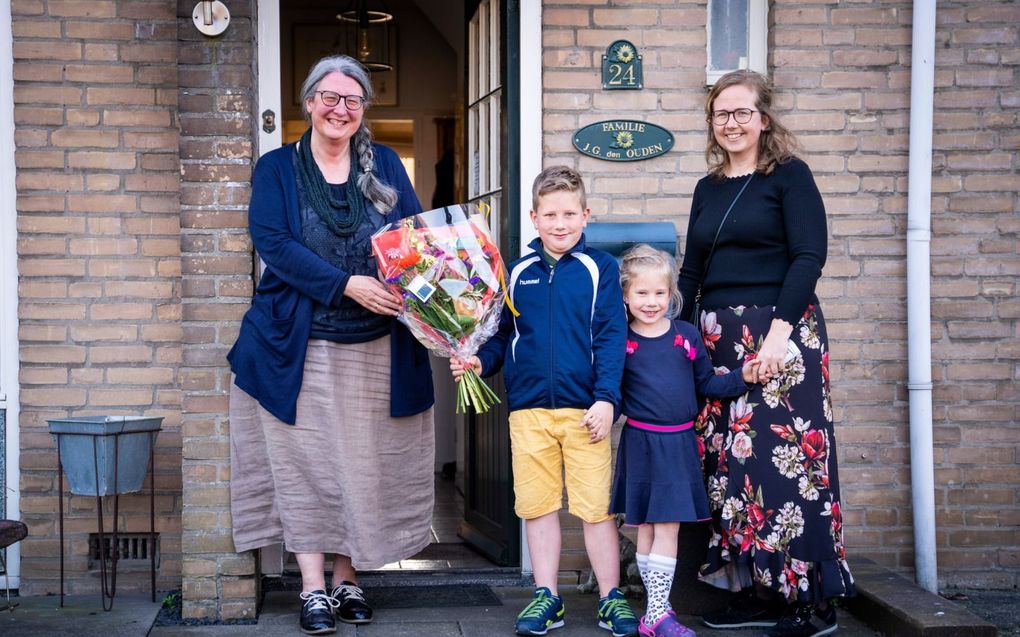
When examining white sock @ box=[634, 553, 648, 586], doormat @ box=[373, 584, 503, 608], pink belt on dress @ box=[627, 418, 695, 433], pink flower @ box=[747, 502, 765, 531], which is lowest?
doormat @ box=[373, 584, 503, 608]

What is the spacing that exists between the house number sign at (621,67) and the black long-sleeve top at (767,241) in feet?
3.07

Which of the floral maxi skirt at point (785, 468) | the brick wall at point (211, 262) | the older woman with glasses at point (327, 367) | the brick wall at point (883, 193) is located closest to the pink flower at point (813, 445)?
the floral maxi skirt at point (785, 468)

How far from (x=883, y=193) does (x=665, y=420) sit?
5.62 feet

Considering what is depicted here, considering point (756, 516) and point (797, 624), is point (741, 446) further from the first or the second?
point (797, 624)

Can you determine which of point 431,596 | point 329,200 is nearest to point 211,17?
point 329,200

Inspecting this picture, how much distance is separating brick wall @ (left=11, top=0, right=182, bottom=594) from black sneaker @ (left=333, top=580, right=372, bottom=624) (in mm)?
889

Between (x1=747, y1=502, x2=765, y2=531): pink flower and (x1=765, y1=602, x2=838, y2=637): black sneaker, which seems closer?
(x1=747, y1=502, x2=765, y2=531): pink flower

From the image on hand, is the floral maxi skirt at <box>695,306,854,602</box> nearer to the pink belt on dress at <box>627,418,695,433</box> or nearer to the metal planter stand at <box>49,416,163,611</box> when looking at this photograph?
the pink belt on dress at <box>627,418,695,433</box>

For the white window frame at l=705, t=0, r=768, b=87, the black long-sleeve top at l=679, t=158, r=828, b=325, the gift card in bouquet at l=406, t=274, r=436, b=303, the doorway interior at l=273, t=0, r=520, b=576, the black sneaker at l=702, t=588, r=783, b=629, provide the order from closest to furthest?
the gift card in bouquet at l=406, t=274, r=436, b=303, the black long-sleeve top at l=679, t=158, r=828, b=325, the black sneaker at l=702, t=588, r=783, b=629, the white window frame at l=705, t=0, r=768, b=87, the doorway interior at l=273, t=0, r=520, b=576

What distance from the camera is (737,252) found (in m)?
3.83

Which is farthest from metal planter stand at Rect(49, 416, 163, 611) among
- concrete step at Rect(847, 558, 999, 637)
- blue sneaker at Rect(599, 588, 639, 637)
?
concrete step at Rect(847, 558, 999, 637)

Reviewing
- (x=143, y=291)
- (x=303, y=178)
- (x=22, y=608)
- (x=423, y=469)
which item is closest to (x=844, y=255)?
(x=423, y=469)

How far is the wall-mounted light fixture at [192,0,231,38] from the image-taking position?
159 inches

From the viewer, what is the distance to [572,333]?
3.80 metres
